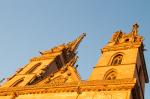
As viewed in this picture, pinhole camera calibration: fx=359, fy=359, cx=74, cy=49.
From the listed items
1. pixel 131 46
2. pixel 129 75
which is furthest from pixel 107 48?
pixel 129 75

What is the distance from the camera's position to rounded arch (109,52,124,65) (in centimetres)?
2884

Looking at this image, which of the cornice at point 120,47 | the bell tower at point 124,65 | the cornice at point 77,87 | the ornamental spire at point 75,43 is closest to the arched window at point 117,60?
the bell tower at point 124,65

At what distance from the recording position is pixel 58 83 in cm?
2659

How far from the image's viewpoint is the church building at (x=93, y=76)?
23734 mm

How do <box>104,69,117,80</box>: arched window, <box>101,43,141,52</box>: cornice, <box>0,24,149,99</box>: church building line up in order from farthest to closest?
1. <box>101,43,141,52</box>: cornice
2. <box>104,69,117,80</box>: arched window
3. <box>0,24,149,99</box>: church building

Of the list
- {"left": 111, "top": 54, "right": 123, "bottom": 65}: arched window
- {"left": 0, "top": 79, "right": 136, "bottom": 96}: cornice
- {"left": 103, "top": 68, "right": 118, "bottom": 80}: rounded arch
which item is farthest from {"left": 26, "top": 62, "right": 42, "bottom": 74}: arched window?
{"left": 103, "top": 68, "right": 118, "bottom": 80}: rounded arch

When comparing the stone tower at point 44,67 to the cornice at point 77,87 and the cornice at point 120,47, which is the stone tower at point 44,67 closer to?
the cornice at point 77,87

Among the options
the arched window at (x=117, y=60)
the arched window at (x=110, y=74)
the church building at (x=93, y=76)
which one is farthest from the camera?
the arched window at (x=117, y=60)

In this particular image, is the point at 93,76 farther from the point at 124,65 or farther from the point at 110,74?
the point at 124,65

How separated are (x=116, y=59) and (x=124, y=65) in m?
2.32

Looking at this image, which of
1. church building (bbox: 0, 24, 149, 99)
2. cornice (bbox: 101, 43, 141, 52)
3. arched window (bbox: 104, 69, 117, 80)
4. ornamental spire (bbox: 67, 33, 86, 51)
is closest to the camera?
church building (bbox: 0, 24, 149, 99)

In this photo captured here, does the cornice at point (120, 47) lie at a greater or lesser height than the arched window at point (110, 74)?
greater

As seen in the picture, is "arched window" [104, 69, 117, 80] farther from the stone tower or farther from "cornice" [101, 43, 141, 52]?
"cornice" [101, 43, 141, 52]

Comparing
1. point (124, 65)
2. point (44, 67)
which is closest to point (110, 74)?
point (124, 65)
